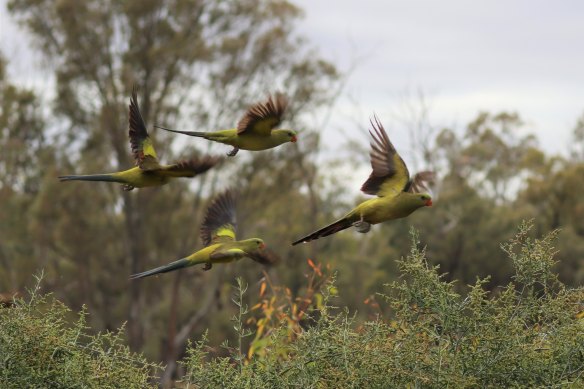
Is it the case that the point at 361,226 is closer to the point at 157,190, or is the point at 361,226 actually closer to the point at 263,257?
the point at 263,257

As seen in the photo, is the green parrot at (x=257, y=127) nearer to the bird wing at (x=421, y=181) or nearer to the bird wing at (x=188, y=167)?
the bird wing at (x=188, y=167)

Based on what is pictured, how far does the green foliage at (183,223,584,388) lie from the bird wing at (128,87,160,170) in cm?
94

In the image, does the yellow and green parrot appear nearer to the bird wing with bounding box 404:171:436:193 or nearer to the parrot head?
the parrot head

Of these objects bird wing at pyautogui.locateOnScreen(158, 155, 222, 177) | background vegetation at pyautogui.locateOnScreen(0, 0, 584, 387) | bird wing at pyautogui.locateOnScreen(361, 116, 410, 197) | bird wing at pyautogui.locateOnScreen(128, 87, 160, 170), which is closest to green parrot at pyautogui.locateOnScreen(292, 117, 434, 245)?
bird wing at pyautogui.locateOnScreen(361, 116, 410, 197)

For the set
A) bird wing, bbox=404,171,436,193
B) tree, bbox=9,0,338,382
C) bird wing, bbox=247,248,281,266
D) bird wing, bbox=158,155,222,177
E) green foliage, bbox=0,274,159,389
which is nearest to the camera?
green foliage, bbox=0,274,159,389

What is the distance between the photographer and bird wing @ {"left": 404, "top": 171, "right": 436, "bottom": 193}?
18.5 ft

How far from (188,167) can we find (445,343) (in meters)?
1.45

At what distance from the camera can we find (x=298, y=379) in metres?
4.88

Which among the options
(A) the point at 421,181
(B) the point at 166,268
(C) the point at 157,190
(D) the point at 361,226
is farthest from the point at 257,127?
(C) the point at 157,190

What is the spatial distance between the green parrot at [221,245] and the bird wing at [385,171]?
2.30 feet

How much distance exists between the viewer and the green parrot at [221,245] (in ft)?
17.4

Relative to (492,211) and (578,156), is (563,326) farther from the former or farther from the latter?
(578,156)

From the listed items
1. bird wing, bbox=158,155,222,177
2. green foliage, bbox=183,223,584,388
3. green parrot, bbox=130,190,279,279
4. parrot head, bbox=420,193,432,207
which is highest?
bird wing, bbox=158,155,222,177

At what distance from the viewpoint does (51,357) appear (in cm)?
485
